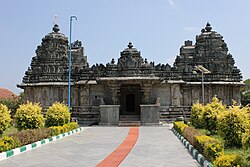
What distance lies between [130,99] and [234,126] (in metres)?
16.8

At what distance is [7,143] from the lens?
31.7 ft

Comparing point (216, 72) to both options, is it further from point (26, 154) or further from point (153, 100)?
point (26, 154)

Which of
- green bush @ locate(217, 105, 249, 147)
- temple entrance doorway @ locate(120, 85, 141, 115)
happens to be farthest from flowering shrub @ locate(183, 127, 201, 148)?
temple entrance doorway @ locate(120, 85, 141, 115)

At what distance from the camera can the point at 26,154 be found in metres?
9.91

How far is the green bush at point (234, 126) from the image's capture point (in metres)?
10.1

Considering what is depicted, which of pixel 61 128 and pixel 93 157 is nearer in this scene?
pixel 93 157

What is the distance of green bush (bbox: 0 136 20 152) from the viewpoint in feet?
30.9

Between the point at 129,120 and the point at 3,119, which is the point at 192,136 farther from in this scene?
the point at 129,120

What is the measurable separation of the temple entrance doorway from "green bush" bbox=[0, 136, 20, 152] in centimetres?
1563

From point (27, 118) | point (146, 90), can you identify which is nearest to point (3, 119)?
point (27, 118)

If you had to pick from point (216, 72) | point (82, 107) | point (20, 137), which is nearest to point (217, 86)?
point (216, 72)

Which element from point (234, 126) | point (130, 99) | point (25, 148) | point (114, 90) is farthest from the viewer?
point (130, 99)

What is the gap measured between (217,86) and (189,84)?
2.81 m

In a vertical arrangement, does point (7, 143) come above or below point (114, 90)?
below
